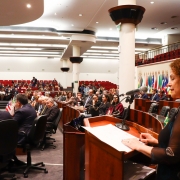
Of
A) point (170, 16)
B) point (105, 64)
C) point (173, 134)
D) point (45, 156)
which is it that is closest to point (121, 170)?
point (173, 134)

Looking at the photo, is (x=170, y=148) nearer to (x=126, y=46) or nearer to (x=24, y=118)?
(x=24, y=118)

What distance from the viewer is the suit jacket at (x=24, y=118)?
4.05 metres

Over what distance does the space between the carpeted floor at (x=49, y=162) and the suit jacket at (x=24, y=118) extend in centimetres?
72

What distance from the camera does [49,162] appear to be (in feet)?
14.6

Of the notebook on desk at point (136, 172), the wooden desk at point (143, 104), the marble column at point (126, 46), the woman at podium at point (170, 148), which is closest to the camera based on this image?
the woman at podium at point (170, 148)

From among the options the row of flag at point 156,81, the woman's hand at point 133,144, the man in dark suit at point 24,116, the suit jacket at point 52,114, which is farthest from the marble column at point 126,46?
the row of flag at point 156,81

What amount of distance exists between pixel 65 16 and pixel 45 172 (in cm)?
908

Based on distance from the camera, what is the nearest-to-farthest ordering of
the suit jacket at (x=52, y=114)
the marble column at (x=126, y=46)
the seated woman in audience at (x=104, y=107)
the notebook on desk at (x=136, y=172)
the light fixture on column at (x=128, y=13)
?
the notebook on desk at (x=136, y=172) → the light fixture on column at (x=128, y=13) → the marble column at (x=126, y=46) → the suit jacket at (x=52, y=114) → the seated woman in audience at (x=104, y=107)

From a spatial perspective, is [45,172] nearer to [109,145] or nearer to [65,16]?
→ [109,145]

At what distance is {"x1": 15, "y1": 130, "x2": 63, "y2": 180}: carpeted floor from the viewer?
3750 millimetres

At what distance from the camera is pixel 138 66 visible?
16.1 meters

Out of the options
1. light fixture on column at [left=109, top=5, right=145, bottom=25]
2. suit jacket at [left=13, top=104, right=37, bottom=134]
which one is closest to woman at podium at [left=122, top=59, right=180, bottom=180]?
suit jacket at [left=13, top=104, right=37, bottom=134]

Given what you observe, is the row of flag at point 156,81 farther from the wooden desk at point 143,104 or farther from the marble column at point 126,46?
the marble column at point 126,46

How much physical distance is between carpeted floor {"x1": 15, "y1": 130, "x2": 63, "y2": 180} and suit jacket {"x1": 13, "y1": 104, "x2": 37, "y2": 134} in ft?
Answer: 2.35
